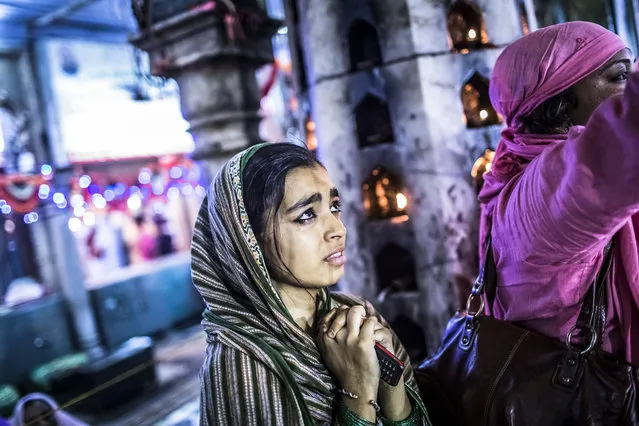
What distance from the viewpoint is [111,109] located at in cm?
962

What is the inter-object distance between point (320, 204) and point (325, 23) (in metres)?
2.09

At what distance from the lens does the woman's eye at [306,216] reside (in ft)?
4.64

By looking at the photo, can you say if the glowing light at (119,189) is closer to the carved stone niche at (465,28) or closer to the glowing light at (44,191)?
the glowing light at (44,191)

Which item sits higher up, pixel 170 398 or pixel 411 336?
pixel 411 336

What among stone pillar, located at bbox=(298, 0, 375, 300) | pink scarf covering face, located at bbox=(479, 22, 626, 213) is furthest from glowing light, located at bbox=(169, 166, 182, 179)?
pink scarf covering face, located at bbox=(479, 22, 626, 213)

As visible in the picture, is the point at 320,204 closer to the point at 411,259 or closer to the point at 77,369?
the point at 411,259

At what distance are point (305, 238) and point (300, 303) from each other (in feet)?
0.79

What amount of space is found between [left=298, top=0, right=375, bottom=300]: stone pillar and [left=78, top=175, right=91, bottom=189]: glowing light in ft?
20.4

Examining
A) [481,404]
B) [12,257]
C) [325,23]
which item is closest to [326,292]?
[481,404]

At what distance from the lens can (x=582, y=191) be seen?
3.30ft

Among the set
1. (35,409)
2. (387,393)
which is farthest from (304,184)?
(35,409)

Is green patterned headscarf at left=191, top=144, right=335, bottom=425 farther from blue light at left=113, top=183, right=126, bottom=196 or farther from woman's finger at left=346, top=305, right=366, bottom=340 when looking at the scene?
blue light at left=113, top=183, right=126, bottom=196

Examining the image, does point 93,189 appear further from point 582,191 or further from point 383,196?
point 582,191

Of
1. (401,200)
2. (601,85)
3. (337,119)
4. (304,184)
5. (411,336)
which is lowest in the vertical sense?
(411,336)
